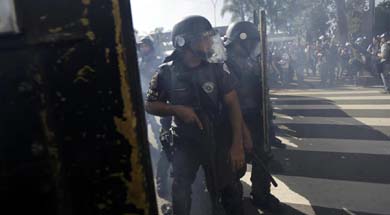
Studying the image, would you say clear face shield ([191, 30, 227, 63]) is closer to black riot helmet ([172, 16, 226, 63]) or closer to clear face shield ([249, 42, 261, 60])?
black riot helmet ([172, 16, 226, 63])

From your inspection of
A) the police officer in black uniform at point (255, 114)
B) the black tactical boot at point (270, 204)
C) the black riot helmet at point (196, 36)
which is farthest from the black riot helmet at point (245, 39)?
the black tactical boot at point (270, 204)

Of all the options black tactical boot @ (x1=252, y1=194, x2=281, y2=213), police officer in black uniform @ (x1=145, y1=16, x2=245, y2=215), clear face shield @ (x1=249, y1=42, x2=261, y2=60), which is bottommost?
black tactical boot @ (x1=252, y1=194, x2=281, y2=213)

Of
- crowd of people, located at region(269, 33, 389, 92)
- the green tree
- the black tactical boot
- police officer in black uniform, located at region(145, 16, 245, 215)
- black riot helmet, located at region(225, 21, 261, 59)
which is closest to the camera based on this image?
police officer in black uniform, located at region(145, 16, 245, 215)

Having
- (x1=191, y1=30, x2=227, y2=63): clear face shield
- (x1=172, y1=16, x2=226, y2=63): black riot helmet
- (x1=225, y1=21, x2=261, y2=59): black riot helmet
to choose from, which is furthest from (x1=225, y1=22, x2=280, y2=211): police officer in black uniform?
(x1=172, y1=16, x2=226, y2=63): black riot helmet

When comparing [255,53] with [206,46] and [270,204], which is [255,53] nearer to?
[206,46]

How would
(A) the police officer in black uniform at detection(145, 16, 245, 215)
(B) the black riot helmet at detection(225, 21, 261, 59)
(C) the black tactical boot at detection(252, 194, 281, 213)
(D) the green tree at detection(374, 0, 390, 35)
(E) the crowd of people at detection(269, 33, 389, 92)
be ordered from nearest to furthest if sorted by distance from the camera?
(A) the police officer in black uniform at detection(145, 16, 245, 215) < (C) the black tactical boot at detection(252, 194, 281, 213) < (B) the black riot helmet at detection(225, 21, 261, 59) < (E) the crowd of people at detection(269, 33, 389, 92) < (D) the green tree at detection(374, 0, 390, 35)

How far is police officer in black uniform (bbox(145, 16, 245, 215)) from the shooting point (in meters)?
2.66

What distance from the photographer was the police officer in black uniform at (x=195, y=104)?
2.66 metres

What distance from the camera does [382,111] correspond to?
743 centimetres

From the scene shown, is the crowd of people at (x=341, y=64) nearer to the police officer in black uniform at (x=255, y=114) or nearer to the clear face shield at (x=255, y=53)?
the clear face shield at (x=255, y=53)

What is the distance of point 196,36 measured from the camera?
107 inches

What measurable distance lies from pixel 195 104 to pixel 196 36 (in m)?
0.49

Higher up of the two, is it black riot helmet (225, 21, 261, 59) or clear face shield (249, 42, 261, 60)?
black riot helmet (225, 21, 261, 59)

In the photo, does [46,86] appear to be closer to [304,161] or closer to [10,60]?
[10,60]
